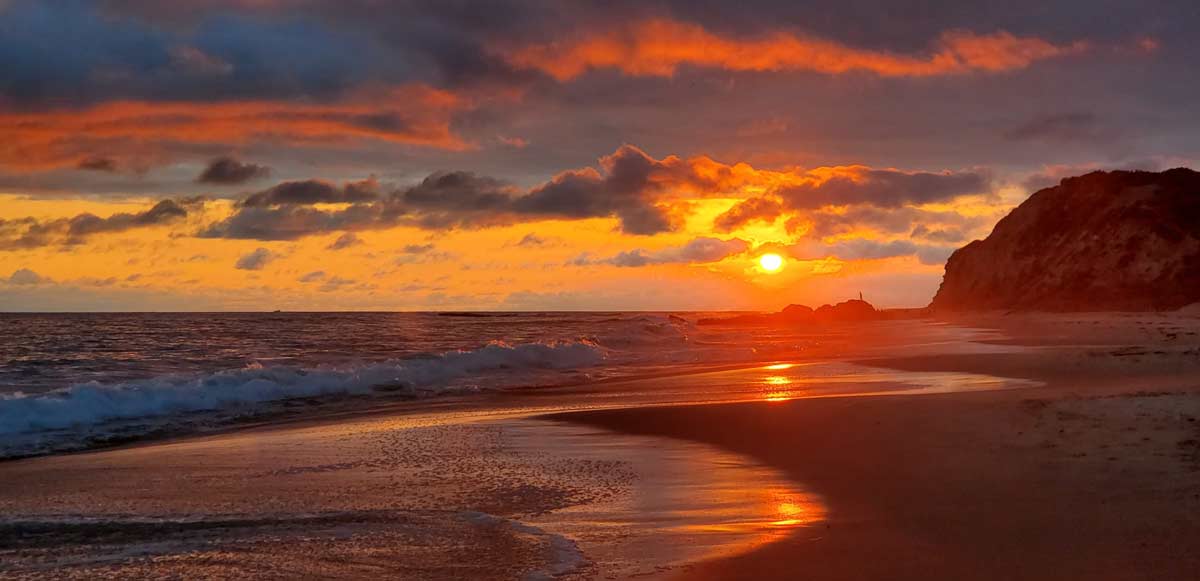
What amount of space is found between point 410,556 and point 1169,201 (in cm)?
9479

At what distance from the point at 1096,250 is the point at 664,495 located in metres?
87.1

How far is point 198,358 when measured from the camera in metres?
37.3

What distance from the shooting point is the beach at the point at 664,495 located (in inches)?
287

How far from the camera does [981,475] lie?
34.0 feet

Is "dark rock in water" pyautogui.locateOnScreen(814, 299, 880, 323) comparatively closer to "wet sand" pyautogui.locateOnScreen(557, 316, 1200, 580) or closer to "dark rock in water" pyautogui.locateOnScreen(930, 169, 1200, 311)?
"dark rock in water" pyautogui.locateOnScreen(930, 169, 1200, 311)

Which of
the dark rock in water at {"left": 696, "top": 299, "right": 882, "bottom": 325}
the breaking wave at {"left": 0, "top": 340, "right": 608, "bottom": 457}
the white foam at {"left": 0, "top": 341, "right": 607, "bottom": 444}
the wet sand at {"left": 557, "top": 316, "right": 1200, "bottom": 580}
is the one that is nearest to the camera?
the wet sand at {"left": 557, "top": 316, "right": 1200, "bottom": 580}

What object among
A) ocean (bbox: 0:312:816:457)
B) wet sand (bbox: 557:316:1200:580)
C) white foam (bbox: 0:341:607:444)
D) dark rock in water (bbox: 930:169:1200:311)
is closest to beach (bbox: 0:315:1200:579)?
wet sand (bbox: 557:316:1200:580)

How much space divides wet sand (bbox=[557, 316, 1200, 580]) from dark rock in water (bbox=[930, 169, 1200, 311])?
67.4m

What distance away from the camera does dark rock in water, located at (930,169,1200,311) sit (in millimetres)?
77688

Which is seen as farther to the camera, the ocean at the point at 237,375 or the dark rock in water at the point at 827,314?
the dark rock in water at the point at 827,314

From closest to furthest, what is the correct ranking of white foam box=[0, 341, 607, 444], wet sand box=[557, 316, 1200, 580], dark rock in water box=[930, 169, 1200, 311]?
wet sand box=[557, 316, 1200, 580] < white foam box=[0, 341, 607, 444] < dark rock in water box=[930, 169, 1200, 311]

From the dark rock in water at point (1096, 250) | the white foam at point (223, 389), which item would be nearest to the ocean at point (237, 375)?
the white foam at point (223, 389)

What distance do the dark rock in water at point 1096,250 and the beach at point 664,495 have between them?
69.1 m

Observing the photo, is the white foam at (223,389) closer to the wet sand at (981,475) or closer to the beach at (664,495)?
the beach at (664,495)
